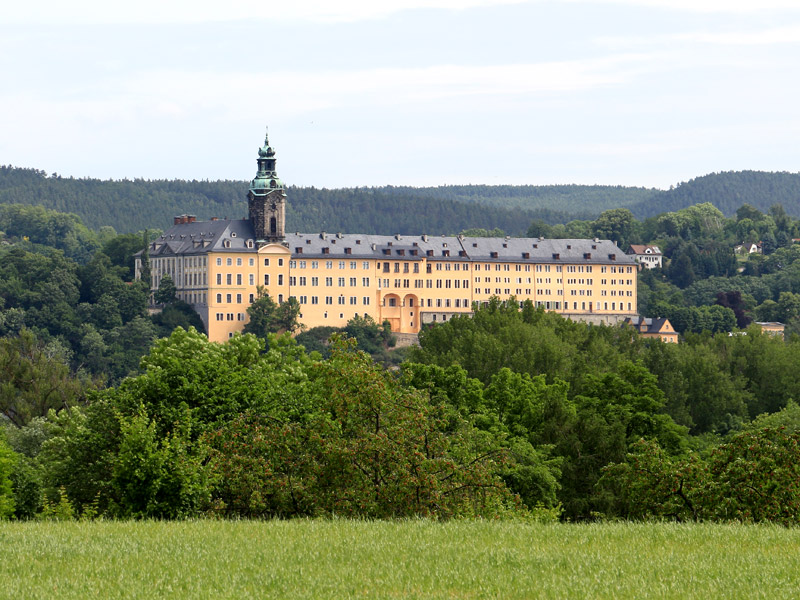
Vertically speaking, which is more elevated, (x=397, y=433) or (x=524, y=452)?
(x=397, y=433)

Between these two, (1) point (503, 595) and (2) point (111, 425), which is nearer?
(1) point (503, 595)

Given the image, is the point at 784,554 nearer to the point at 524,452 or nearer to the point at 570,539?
the point at 570,539

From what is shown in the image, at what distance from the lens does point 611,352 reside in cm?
9275

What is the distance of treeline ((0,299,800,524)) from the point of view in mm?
30406

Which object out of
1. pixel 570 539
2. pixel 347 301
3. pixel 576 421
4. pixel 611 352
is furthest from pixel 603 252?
pixel 570 539

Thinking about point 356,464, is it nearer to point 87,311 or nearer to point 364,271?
point 364,271

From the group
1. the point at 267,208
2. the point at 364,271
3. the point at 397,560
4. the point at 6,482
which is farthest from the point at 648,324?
the point at 397,560

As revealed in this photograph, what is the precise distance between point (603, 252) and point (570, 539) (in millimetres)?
153603

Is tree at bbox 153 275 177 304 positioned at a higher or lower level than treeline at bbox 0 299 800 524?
lower

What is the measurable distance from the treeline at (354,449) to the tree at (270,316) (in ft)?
270

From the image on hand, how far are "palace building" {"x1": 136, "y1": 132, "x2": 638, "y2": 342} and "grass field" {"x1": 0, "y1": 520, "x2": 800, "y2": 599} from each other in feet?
393

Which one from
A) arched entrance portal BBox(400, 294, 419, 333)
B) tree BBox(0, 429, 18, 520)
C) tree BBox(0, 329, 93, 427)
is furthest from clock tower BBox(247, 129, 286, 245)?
tree BBox(0, 429, 18, 520)

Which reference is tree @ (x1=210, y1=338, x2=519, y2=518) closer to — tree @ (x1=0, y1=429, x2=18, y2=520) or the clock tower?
tree @ (x1=0, y1=429, x2=18, y2=520)

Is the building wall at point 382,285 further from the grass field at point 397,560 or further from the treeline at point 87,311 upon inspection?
the grass field at point 397,560
